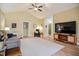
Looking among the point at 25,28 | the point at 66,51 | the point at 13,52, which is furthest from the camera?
the point at 25,28

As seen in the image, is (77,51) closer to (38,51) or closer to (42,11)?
(38,51)

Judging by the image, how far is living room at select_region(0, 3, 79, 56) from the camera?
1910 mm

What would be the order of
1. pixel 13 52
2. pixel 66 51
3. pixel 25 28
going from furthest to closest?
1. pixel 25 28
2. pixel 66 51
3. pixel 13 52

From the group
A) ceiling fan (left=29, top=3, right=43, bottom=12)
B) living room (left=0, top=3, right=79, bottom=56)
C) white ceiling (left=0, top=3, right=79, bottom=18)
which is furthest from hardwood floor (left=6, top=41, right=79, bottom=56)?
ceiling fan (left=29, top=3, right=43, bottom=12)

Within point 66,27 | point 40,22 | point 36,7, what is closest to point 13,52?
point 40,22

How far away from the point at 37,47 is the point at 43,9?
850 mm

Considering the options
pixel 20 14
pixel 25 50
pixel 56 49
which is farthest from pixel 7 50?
pixel 56 49

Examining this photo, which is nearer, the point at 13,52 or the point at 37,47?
the point at 13,52

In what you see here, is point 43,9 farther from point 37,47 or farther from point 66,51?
point 66,51

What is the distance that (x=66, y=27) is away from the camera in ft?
7.03

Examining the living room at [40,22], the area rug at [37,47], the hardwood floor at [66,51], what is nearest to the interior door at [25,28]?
the living room at [40,22]

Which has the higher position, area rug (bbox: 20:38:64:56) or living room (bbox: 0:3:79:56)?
living room (bbox: 0:3:79:56)

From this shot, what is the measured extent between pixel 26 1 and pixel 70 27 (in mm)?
1127

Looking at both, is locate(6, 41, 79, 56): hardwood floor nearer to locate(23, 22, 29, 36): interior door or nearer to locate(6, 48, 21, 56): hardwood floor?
locate(6, 48, 21, 56): hardwood floor
